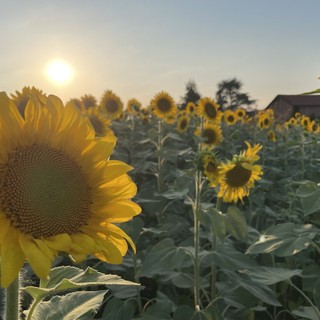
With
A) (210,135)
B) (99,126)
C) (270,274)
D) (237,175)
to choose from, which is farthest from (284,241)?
(210,135)

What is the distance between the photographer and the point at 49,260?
91cm

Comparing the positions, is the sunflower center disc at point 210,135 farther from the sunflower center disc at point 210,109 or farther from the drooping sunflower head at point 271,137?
the drooping sunflower head at point 271,137

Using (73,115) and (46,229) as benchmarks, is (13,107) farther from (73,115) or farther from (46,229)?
(46,229)

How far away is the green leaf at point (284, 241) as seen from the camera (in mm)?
2164

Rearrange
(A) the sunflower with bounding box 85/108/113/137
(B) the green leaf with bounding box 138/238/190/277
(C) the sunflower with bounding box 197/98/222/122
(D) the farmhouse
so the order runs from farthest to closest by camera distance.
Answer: (D) the farmhouse < (C) the sunflower with bounding box 197/98/222/122 < (A) the sunflower with bounding box 85/108/113/137 < (B) the green leaf with bounding box 138/238/190/277

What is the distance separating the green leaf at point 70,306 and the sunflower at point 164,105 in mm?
6146

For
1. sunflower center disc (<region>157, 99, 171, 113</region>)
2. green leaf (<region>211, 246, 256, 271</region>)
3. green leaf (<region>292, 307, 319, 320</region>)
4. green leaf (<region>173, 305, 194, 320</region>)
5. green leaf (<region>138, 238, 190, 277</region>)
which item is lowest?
green leaf (<region>292, 307, 319, 320</region>)

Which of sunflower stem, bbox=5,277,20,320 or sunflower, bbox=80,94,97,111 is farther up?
sunflower, bbox=80,94,97,111

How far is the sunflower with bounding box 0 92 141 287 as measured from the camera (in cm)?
95

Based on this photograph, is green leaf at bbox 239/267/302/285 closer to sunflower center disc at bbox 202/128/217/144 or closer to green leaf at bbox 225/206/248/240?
green leaf at bbox 225/206/248/240

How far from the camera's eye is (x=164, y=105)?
7.33 metres

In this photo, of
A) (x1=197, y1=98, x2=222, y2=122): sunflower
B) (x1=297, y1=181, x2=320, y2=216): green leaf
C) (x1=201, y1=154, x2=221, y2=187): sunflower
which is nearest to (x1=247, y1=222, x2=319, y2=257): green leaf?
(x1=297, y1=181, x2=320, y2=216): green leaf

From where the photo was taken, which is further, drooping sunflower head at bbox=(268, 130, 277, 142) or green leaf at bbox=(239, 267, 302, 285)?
drooping sunflower head at bbox=(268, 130, 277, 142)

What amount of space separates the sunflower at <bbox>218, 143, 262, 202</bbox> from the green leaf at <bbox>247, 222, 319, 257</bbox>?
21.8 inches
